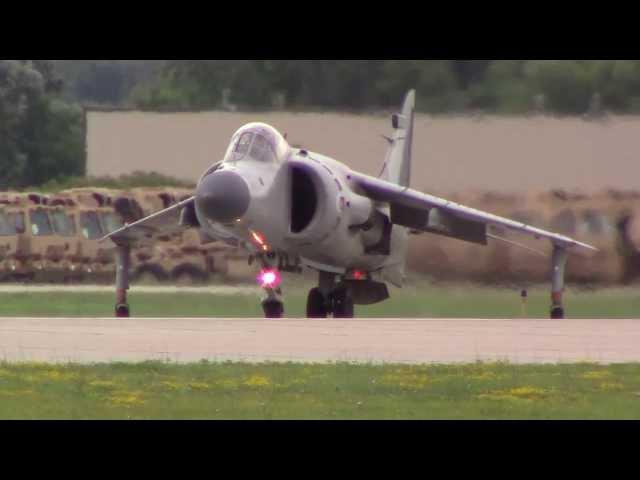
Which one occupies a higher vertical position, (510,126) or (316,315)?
(510,126)

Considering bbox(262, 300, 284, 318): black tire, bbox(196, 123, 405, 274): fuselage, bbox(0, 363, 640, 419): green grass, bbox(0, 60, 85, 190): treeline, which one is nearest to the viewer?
bbox(0, 363, 640, 419): green grass

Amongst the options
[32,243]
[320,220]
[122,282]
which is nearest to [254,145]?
[320,220]

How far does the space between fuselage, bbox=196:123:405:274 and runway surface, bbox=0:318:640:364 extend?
184 centimetres

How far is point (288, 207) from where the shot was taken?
24688 millimetres

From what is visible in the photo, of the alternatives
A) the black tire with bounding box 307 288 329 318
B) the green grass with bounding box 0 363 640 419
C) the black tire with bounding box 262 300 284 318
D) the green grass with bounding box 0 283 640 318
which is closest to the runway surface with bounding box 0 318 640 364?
the green grass with bounding box 0 363 640 419

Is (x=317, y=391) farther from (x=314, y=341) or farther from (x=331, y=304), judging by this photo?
(x=331, y=304)

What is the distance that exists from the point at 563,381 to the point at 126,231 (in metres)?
14.2

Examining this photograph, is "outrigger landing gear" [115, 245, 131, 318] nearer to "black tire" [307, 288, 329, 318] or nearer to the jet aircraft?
the jet aircraft

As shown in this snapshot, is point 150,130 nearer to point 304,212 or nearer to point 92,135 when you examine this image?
point 92,135

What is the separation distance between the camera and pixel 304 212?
2545 centimetres

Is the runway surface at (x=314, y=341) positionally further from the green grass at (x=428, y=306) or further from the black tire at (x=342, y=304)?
the green grass at (x=428, y=306)

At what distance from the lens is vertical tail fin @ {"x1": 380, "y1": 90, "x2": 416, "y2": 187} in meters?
28.6

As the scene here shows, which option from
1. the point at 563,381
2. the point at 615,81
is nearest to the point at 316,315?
the point at 615,81

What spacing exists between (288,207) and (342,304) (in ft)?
7.56
